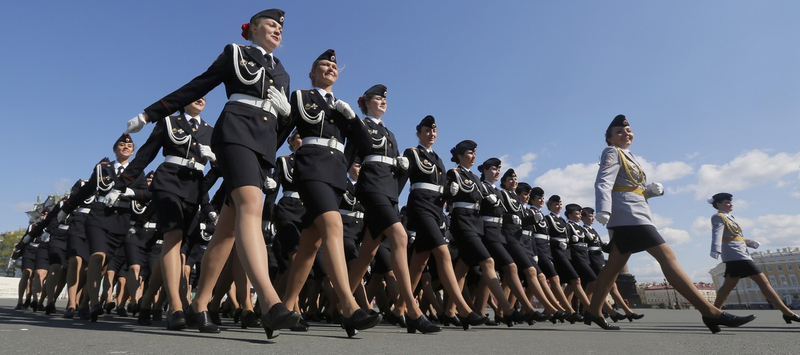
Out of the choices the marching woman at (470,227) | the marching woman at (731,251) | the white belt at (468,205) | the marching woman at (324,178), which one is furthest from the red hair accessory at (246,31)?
the marching woman at (731,251)

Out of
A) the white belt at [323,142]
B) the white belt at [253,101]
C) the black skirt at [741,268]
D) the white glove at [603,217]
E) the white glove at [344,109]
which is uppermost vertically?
the white glove at [344,109]

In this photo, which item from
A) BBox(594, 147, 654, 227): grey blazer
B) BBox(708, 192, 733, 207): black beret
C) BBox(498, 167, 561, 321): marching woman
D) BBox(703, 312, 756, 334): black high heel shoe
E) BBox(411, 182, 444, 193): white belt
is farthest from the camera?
BBox(708, 192, 733, 207): black beret

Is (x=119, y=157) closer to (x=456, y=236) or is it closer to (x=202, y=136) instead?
(x=202, y=136)

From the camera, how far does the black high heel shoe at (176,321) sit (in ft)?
12.2

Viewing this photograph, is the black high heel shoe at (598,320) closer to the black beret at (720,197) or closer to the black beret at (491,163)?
the black beret at (491,163)

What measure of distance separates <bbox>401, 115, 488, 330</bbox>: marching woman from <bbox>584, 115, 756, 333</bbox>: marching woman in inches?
58.8

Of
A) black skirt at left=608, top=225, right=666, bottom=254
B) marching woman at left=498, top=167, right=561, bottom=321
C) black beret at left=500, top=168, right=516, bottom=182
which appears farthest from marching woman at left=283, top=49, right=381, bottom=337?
black beret at left=500, top=168, right=516, bottom=182

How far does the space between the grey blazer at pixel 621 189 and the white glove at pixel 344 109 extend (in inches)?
105

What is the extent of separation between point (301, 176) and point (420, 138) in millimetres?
2713

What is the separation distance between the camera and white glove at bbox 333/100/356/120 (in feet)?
13.0

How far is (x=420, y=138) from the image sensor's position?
616 cm

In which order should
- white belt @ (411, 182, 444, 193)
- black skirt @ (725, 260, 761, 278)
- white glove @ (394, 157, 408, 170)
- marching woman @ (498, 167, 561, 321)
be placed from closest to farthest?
1. white glove @ (394, 157, 408, 170)
2. white belt @ (411, 182, 444, 193)
3. marching woman @ (498, 167, 561, 321)
4. black skirt @ (725, 260, 761, 278)

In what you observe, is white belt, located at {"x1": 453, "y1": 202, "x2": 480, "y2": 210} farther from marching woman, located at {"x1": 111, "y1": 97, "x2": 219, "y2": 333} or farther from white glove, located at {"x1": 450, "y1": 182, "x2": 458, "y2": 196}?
marching woman, located at {"x1": 111, "y1": 97, "x2": 219, "y2": 333}

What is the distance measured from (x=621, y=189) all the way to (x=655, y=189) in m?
0.47
